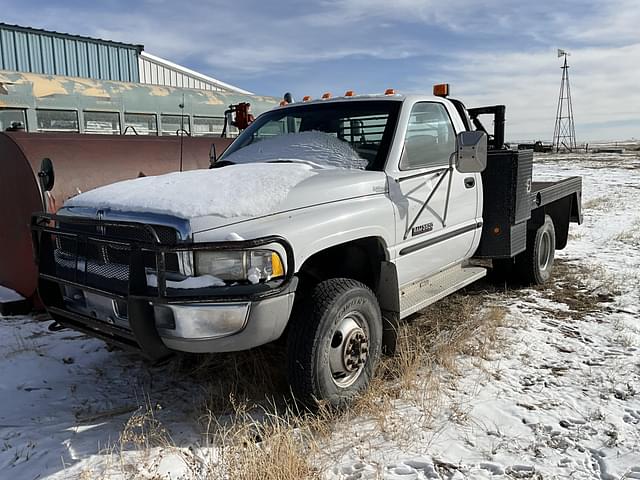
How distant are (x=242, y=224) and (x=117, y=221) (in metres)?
0.67

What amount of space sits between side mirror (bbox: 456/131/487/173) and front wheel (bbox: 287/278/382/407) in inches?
48.3

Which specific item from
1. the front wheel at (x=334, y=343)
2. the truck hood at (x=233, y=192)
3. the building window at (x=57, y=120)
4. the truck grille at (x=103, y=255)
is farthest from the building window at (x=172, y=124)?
the front wheel at (x=334, y=343)

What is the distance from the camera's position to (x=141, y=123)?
10469 millimetres

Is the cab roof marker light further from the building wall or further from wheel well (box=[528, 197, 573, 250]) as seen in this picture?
the building wall

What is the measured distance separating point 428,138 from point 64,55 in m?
17.2

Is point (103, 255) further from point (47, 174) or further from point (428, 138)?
point (428, 138)

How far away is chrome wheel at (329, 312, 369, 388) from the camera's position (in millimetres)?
3166

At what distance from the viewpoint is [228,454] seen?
2590 mm

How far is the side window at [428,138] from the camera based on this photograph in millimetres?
3857

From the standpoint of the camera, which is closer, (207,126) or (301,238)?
(301,238)

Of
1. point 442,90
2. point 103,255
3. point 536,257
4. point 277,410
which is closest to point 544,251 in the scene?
point 536,257

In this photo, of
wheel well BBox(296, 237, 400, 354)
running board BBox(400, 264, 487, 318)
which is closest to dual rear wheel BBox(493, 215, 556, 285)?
running board BBox(400, 264, 487, 318)

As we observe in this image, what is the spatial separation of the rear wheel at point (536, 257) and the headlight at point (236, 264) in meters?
Result: 3.95

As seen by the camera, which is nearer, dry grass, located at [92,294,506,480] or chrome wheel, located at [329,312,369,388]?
dry grass, located at [92,294,506,480]
